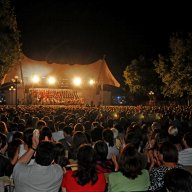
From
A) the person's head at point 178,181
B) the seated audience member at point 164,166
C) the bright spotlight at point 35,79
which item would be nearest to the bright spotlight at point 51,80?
the bright spotlight at point 35,79

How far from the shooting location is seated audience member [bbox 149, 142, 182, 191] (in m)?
5.12

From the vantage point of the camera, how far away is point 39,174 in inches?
187

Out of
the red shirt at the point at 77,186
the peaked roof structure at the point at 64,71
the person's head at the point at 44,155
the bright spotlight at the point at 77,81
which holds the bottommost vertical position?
the red shirt at the point at 77,186

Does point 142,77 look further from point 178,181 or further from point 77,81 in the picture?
point 178,181

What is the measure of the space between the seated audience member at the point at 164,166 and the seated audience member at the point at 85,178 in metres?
0.71

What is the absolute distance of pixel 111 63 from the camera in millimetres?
61844

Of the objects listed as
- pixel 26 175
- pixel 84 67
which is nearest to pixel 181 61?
pixel 84 67

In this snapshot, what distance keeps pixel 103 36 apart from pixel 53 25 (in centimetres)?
838

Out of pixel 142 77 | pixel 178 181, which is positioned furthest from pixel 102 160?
pixel 142 77

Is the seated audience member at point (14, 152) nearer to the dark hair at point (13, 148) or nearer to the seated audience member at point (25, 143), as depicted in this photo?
the dark hair at point (13, 148)

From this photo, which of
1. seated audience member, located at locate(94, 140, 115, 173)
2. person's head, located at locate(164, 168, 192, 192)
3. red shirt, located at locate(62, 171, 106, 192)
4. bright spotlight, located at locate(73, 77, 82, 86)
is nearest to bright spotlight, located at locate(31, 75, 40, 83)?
bright spotlight, located at locate(73, 77, 82, 86)

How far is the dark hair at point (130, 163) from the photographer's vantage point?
Result: 4.91 metres

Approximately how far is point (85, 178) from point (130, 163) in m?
0.61

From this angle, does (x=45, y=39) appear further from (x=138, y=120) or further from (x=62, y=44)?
(x=138, y=120)
